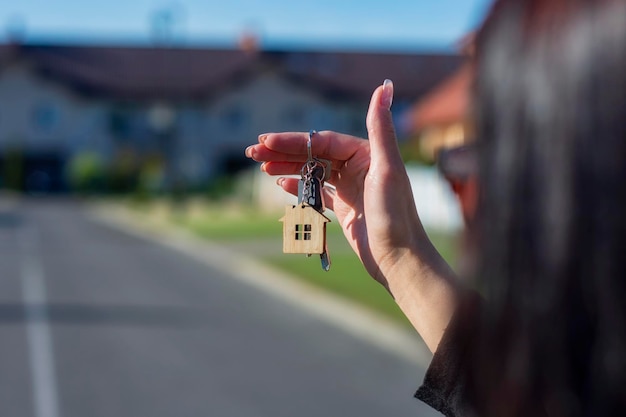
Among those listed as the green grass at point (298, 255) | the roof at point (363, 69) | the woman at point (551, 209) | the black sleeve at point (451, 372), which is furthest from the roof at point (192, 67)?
the woman at point (551, 209)

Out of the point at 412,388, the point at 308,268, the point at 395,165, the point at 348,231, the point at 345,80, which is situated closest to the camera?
the point at 395,165

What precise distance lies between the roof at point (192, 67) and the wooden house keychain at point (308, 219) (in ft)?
40.2

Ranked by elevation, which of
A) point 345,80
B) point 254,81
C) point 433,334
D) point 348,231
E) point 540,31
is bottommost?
point 433,334

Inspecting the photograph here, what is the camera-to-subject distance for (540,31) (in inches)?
28.5

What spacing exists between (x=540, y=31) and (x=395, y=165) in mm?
729

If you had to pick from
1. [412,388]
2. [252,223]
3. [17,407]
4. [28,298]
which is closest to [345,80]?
[28,298]

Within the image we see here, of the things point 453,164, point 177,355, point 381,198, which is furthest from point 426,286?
point 177,355

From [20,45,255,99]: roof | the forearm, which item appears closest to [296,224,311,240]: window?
the forearm

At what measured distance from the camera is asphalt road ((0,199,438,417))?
27.7 feet

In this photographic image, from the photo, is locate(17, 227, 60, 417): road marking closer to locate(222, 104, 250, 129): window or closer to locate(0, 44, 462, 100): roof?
locate(0, 44, 462, 100): roof

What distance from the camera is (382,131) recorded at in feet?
4.79

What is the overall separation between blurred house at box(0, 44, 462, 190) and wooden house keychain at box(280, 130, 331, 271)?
17.3 m

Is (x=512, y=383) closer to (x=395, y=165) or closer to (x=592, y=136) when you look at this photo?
(x=592, y=136)

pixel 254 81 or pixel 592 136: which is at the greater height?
pixel 254 81
